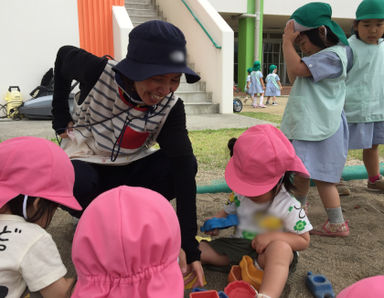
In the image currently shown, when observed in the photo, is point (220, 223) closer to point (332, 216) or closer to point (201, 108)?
point (332, 216)

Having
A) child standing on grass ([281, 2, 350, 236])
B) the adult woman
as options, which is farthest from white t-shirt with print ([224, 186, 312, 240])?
child standing on grass ([281, 2, 350, 236])

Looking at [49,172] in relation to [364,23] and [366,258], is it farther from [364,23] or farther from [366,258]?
[364,23]

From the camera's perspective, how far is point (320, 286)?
1278 millimetres

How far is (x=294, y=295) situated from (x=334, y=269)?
28cm

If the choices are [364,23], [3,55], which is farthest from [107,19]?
[364,23]

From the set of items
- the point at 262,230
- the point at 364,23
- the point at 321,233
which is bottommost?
the point at 321,233

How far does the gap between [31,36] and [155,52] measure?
6473 mm

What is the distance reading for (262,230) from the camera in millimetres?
1459

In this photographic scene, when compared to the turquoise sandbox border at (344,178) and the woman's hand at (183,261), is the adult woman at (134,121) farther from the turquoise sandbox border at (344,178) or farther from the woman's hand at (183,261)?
the turquoise sandbox border at (344,178)

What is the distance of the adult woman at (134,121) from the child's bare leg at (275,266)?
23 centimetres

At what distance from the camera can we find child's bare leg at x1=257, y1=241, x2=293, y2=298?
1213 mm

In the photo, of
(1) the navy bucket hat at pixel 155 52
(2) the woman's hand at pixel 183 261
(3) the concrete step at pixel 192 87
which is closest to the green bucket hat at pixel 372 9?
(1) the navy bucket hat at pixel 155 52

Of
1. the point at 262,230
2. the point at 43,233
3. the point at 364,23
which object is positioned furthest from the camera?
the point at 364,23

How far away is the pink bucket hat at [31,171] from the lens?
1.00 meters
